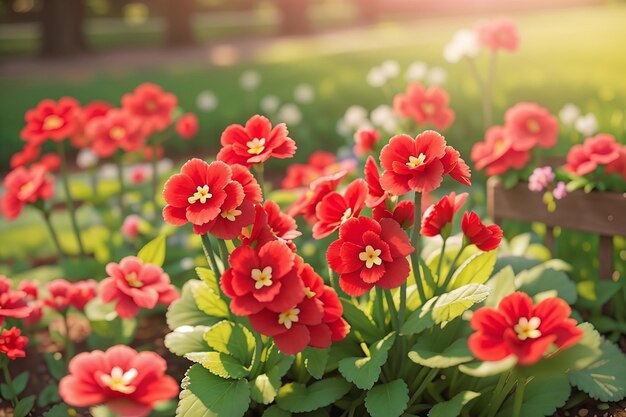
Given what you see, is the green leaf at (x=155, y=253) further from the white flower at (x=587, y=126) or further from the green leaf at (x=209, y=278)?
the white flower at (x=587, y=126)

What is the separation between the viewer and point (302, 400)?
2.06m

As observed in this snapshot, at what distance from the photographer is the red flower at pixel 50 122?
3.10 m

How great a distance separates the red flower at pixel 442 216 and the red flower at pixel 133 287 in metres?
0.75

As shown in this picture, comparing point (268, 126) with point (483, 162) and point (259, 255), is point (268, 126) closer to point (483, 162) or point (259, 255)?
point (259, 255)

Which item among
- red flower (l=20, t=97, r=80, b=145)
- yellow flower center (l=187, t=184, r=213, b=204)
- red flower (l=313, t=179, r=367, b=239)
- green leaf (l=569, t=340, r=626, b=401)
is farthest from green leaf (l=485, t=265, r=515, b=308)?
red flower (l=20, t=97, r=80, b=145)

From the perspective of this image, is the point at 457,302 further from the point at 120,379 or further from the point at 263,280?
the point at 120,379

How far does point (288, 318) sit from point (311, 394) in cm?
41

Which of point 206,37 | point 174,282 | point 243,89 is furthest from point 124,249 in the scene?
point 206,37

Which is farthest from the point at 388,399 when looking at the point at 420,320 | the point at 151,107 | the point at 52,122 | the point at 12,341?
the point at 151,107

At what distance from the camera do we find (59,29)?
48.0ft

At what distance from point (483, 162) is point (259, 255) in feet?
4.52

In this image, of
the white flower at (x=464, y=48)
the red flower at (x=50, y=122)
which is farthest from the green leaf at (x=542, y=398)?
the red flower at (x=50, y=122)

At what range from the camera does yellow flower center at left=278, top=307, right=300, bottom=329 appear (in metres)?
1.75

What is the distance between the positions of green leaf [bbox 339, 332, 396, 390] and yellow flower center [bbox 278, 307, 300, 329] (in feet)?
0.84
